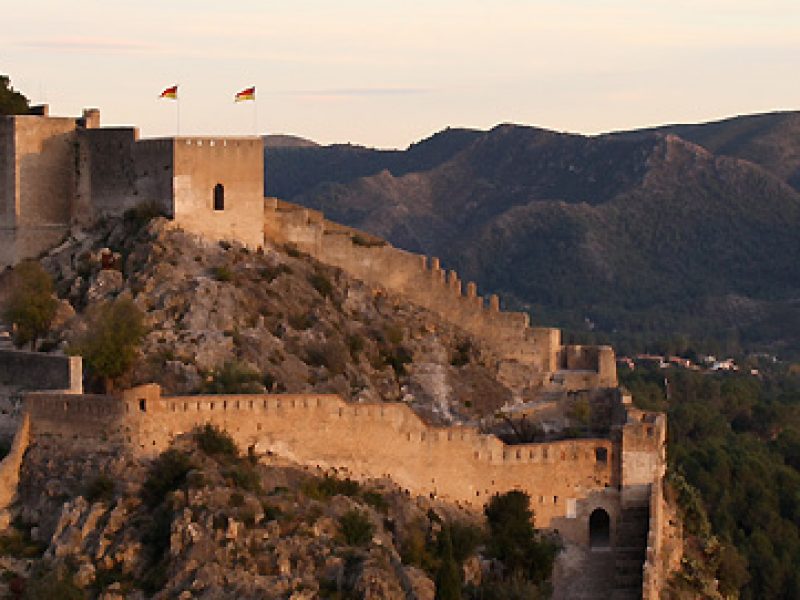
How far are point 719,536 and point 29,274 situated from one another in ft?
79.4

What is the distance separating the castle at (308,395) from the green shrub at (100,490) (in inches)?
40.7

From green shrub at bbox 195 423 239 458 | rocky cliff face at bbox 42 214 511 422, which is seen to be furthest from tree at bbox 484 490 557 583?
green shrub at bbox 195 423 239 458

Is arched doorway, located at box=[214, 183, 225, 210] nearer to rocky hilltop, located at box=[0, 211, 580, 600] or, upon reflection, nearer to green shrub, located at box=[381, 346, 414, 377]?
rocky hilltop, located at box=[0, 211, 580, 600]

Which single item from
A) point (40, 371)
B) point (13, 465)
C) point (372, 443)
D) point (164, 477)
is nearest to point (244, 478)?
point (164, 477)

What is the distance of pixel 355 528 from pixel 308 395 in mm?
3559

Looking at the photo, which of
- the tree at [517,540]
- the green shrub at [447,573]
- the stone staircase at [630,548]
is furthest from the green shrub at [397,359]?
the green shrub at [447,573]

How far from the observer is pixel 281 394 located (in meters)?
44.2

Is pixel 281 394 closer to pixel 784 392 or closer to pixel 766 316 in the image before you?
pixel 784 392

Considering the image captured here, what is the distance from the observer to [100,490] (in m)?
41.4

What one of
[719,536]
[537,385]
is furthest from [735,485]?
[537,385]

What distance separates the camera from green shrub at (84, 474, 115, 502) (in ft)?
135

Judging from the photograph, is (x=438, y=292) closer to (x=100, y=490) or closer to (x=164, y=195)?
(x=164, y=195)

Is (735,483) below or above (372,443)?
below

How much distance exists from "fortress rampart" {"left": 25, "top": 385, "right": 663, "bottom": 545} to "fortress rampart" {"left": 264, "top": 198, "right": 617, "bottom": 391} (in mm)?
10351
